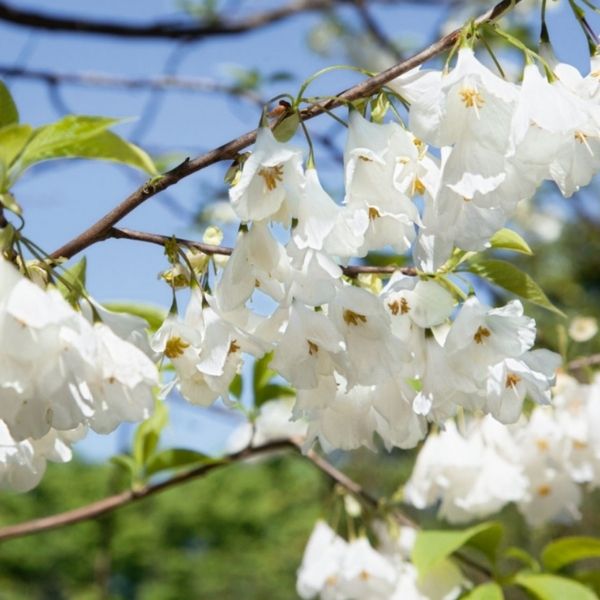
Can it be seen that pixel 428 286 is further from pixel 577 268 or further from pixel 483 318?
pixel 577 268

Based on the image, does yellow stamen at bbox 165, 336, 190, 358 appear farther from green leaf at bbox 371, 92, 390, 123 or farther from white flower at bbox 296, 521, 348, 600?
white flower at bbox 296, 521, 348, 600

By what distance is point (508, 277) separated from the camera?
4.57ft

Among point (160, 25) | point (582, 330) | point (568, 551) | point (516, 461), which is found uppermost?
point (160, 25)

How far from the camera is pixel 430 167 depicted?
1.12 m

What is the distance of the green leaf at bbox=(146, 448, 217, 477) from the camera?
205cm

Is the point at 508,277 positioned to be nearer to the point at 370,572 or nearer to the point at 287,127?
the point at 287,127

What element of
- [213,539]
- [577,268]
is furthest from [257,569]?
[577,268]

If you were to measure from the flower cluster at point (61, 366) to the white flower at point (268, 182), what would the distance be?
0.61 feet

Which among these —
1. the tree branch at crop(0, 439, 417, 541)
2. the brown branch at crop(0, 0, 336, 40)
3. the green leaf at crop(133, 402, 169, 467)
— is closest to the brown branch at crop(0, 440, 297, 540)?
the tree branch at crop(0, 439, 417, 541)

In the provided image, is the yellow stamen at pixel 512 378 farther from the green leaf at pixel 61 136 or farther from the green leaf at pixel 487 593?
the green leaf at pixel 487 593

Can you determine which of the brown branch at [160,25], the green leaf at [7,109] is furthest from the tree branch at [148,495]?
the brown branch at [160,25]

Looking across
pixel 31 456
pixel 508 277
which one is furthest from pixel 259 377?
pixel 31 456

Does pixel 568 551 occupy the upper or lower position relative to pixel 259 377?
lower

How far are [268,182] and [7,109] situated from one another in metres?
0.32
